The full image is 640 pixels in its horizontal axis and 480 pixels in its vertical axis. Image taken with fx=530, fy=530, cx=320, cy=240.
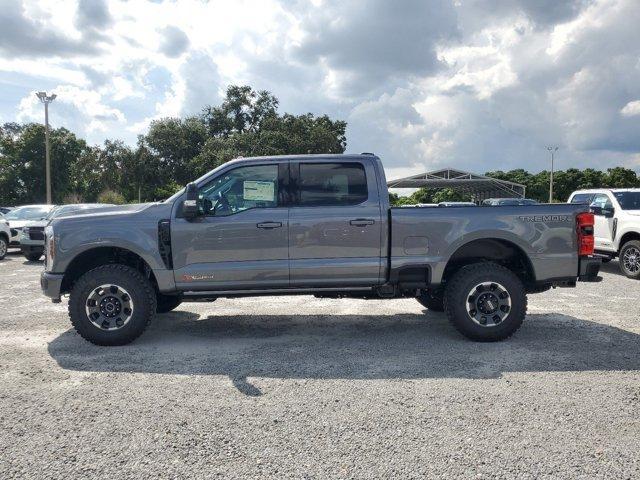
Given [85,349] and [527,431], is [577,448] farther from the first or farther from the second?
[85,349]

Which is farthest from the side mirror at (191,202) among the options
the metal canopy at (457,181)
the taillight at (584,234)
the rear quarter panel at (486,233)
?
the metal canopy at (457,181)

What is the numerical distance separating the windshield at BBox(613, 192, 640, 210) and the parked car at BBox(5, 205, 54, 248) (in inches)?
615

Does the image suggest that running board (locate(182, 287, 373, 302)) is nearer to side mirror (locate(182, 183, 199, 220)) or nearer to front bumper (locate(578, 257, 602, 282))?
side mirror (locate(182, 183, 199, 220))

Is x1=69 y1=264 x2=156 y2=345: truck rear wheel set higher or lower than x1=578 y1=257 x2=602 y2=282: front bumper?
lower

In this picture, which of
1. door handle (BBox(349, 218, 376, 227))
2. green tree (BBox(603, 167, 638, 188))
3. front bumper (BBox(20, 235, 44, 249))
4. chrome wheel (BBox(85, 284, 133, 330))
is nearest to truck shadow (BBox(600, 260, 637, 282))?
door handle (BBox(349, 218, 376, 227))

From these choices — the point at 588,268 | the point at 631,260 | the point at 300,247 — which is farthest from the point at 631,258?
the point at 300,247

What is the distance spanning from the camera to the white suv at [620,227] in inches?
413

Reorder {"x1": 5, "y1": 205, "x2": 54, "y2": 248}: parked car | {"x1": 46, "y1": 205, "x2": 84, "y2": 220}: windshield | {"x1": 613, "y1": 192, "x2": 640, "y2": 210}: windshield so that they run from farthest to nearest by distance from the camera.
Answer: {"x1": 5, "y1": 205, "x2": 54, "y2": 248}: parked car < {"x1": 46, "y1": 205, "x2": 84, "y2": 220}: windshield < {"x1": 613, "y1": 192, "x2": 640, "y2": 210}: windshield

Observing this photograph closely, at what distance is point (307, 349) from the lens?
5.50 meters

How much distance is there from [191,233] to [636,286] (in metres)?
8.19

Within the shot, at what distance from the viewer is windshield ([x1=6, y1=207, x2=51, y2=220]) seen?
1652 cm

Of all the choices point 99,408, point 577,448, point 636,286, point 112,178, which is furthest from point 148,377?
point 112,178

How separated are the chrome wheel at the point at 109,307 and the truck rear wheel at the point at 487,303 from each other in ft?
11.3

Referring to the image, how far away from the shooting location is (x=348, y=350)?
5.46 meters
